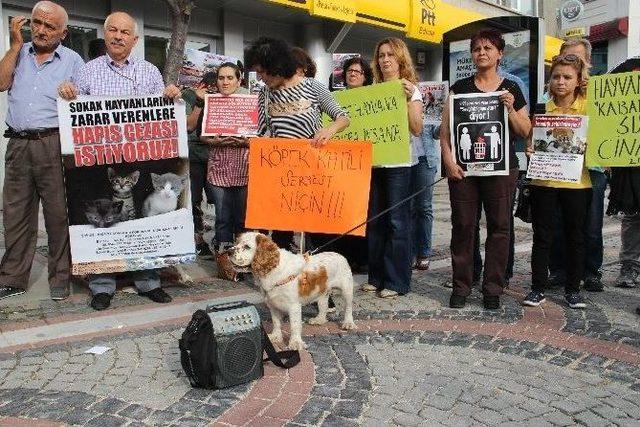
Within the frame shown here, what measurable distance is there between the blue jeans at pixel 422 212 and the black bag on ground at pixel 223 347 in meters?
3.26

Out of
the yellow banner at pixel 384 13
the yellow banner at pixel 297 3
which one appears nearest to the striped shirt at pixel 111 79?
the yellow banner at pixel 297 3

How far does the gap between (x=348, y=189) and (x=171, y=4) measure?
14.5ft

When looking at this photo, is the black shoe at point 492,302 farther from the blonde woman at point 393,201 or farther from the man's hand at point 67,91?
the man's hand at point 67,91

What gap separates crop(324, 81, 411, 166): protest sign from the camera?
509 centimetres

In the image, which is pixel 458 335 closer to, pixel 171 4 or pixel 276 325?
pixel 276 325

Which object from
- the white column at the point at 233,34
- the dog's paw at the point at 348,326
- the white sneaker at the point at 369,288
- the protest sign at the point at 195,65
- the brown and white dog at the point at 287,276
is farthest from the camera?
the white column at the point at 233,34

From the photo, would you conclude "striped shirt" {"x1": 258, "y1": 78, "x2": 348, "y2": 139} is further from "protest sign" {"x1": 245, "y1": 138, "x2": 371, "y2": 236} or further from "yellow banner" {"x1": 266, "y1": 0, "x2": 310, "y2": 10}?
"yellow banner" {"x1": 266, "y1": 0, "x2": 310, "y2": 10}

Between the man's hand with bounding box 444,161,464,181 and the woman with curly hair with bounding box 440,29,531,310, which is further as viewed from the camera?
the man's hand with bounding box 444,161,464,181

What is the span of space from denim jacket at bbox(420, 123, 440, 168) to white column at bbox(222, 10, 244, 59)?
8463 mm

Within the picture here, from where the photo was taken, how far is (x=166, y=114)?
5039mm

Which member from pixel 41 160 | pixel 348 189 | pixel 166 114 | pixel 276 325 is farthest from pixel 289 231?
pixel 41 160

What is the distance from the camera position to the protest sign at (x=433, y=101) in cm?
676

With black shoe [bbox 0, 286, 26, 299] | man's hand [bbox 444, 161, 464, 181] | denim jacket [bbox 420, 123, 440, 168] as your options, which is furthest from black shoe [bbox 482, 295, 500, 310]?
black shoe [bbox 0, 286, 26, 299]

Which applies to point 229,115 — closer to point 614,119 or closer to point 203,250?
point 203,250
